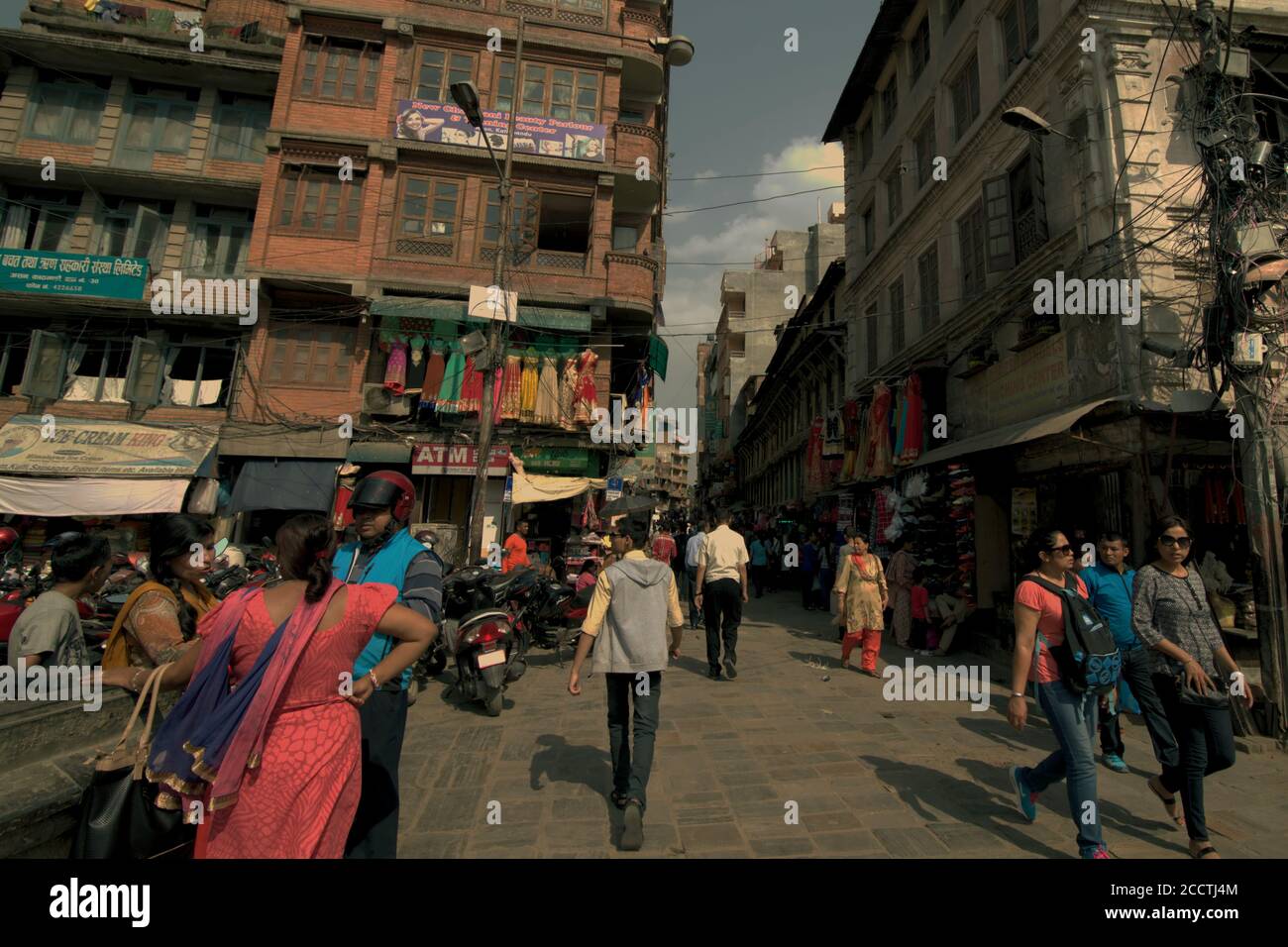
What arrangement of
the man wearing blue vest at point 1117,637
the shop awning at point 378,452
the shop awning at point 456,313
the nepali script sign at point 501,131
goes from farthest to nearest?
the nepali script sign at point 501,131, the shop awning at point 456,313, the shop awning at point 378,452, the man wearing blue vest at point 1117,637

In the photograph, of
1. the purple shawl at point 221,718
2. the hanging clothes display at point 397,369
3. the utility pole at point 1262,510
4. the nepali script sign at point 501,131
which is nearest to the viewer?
the purple shawl at point 221,718

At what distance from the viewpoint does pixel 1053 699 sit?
334 centimetres

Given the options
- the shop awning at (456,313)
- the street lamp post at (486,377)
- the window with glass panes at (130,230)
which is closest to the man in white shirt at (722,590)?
the street lamp post at (486,377)

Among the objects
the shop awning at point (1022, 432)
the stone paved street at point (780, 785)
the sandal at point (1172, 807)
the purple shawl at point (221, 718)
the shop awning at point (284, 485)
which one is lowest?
the stone paved street at point (780, 785)

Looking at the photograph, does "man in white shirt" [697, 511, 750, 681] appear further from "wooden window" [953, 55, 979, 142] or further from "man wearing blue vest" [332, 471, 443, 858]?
"wooden window" [953, 55, 979, 142]

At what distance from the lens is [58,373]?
14938 millimetres

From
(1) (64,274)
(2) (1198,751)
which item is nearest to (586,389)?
(1) (64,274)

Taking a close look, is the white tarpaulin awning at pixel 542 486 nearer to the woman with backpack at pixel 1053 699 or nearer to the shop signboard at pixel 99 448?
the shop signboard at pixel 99 448

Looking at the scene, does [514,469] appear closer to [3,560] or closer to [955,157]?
[3,560]

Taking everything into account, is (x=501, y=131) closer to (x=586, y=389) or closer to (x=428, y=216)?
(x=428, y=216)

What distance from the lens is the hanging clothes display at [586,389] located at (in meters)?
15.5

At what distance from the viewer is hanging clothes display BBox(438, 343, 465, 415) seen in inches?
588

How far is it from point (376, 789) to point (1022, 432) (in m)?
8.52

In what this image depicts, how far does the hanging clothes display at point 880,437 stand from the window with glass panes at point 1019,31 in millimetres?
6362
